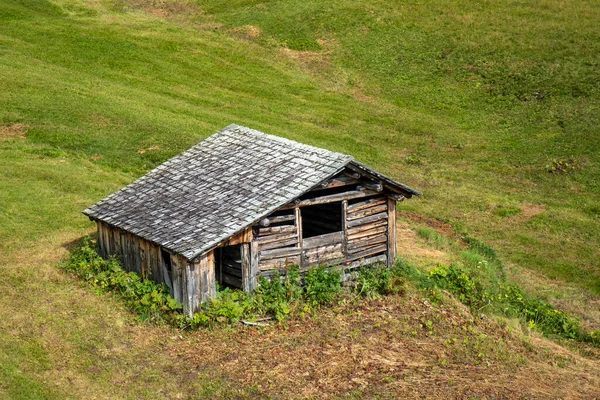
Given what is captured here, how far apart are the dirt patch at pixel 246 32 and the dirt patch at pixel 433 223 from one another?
23.8m

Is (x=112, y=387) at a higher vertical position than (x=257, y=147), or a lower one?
lower

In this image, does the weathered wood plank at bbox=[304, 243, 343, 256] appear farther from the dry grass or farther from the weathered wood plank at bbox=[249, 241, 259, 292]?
the dry grass

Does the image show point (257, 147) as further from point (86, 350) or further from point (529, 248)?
point (529, 248)

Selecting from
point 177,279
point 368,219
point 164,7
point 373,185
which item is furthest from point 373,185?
point 164,7

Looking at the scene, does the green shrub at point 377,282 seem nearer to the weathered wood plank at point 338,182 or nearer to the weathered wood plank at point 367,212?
the weathered wood plank at point 367,212

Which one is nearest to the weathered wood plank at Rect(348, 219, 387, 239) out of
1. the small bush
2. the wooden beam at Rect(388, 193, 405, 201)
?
the wooden beam at Rect(388, 193, 405, 201)

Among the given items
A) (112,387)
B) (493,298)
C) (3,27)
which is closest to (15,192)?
(112,387)

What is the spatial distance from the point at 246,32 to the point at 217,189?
3285 cm

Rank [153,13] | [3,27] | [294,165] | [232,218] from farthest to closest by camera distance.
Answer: [153,13] → [3,27] → [294,165] → [232,218]

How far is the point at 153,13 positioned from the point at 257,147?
1398 inches

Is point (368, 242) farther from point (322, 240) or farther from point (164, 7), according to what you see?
point (164, 7)

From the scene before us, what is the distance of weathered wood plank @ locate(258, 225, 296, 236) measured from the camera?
Answer: 19703mm

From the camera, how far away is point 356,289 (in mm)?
21078

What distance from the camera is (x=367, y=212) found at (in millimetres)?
21453
